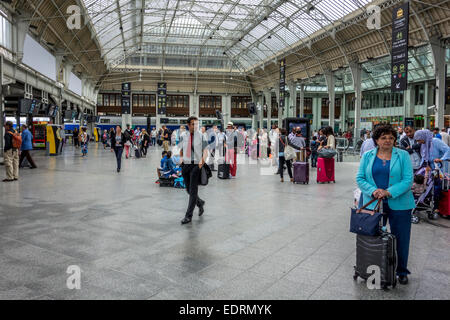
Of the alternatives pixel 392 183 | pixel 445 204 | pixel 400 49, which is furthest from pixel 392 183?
pixel 400 49

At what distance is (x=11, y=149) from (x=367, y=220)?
10877 mm

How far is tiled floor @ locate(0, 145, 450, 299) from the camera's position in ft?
12.1

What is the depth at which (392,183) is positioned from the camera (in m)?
3.76

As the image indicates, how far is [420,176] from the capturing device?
6.63 meters

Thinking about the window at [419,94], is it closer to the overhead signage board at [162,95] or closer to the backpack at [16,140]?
the overhead signage board at [162,95]

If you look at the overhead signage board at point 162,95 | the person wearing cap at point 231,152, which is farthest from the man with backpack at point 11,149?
the overhead signage board at point 162,95

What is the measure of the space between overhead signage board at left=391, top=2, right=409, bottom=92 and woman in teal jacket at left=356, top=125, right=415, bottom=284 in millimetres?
11942

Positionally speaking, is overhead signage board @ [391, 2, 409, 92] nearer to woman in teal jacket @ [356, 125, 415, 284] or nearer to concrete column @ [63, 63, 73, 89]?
woman in teal jacket @ [356, 125, 415, 284]

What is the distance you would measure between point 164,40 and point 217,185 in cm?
4221

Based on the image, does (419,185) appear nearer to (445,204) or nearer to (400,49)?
(445,204)

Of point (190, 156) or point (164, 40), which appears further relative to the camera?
point (164, 40)

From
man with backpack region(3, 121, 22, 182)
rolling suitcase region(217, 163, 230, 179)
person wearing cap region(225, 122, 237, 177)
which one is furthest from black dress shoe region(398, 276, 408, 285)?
man with backpack region(3, 121, 22, 182)

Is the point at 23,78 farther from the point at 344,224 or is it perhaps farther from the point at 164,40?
the point at 164,40
